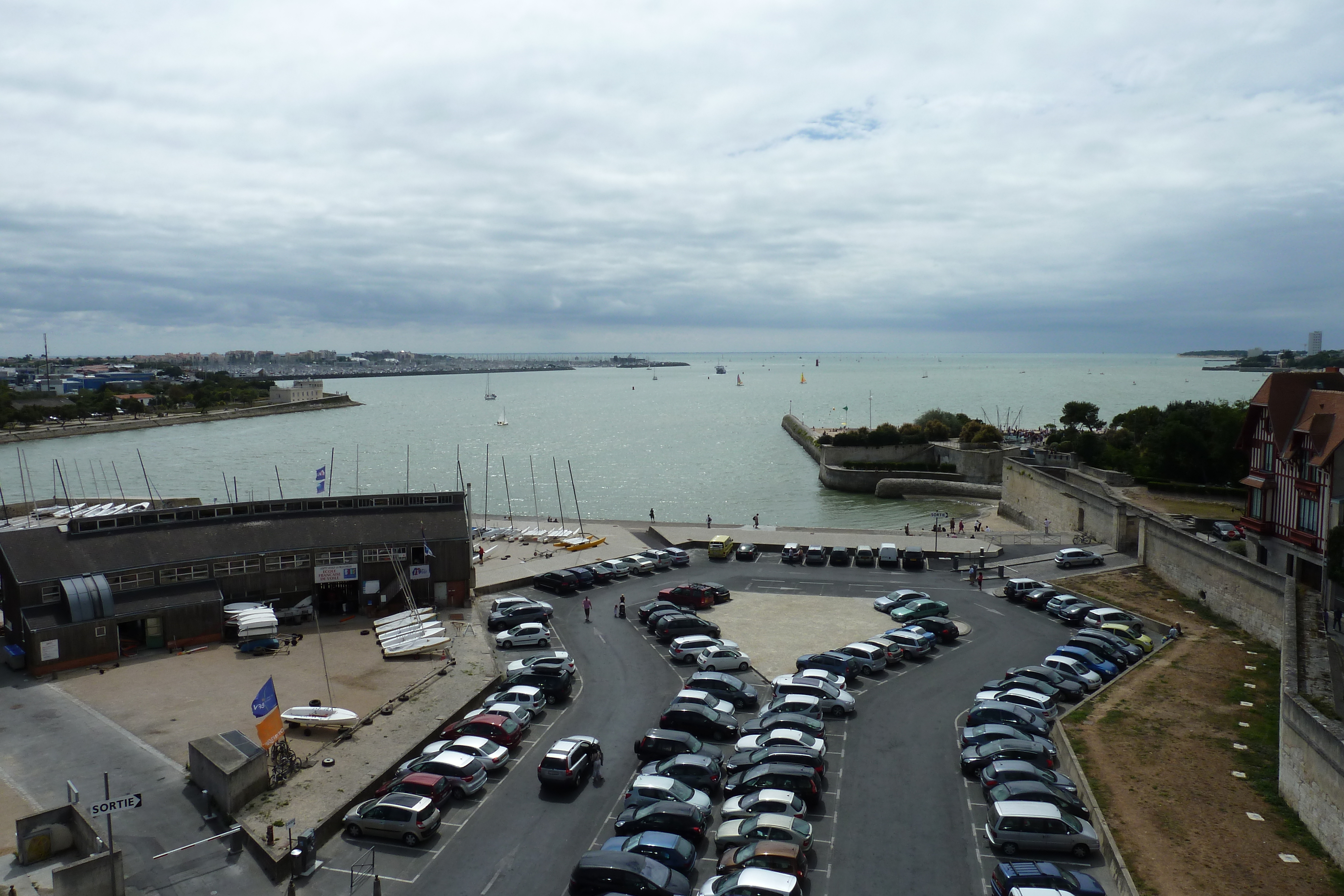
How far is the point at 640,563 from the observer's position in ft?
119

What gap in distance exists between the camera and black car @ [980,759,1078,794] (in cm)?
1669

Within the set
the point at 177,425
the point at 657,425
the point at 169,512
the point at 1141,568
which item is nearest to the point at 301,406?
the point at 177,425

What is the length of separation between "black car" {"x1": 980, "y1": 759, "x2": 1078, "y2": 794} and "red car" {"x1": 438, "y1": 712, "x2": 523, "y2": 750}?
1007 cm

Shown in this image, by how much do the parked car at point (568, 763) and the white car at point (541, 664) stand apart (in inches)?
186

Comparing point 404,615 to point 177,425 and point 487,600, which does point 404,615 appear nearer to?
point 487,600

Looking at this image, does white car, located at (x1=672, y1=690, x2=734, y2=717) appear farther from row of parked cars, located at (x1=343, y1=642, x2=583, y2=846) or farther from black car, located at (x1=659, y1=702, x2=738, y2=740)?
row of parked cars, located at (x1=343, y1=642, x2=583, y2=846)

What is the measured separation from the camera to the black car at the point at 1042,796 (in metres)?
15.9

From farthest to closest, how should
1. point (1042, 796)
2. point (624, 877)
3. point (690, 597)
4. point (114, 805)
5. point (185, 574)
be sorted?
1. point (690, 597)
2. point (185, 574)
3. point (1042, 796)
4. point (114, 805)
5. point (624, 877)

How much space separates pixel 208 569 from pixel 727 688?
699 inches

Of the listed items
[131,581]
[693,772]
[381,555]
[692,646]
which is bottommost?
[693,772]

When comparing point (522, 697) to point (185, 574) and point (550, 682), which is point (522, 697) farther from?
point (185, 574)

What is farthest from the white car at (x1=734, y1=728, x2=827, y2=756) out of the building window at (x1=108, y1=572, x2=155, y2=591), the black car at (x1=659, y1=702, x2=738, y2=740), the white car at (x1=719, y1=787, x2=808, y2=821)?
the building window at (x1=108, y1=572, x2=155, y2=591)

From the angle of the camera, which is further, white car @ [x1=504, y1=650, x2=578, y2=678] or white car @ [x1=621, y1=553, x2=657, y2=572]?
white car @ [x1=621, y1=553, x2=657, y2=572]

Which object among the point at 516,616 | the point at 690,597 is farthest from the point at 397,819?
the point at 690,597
